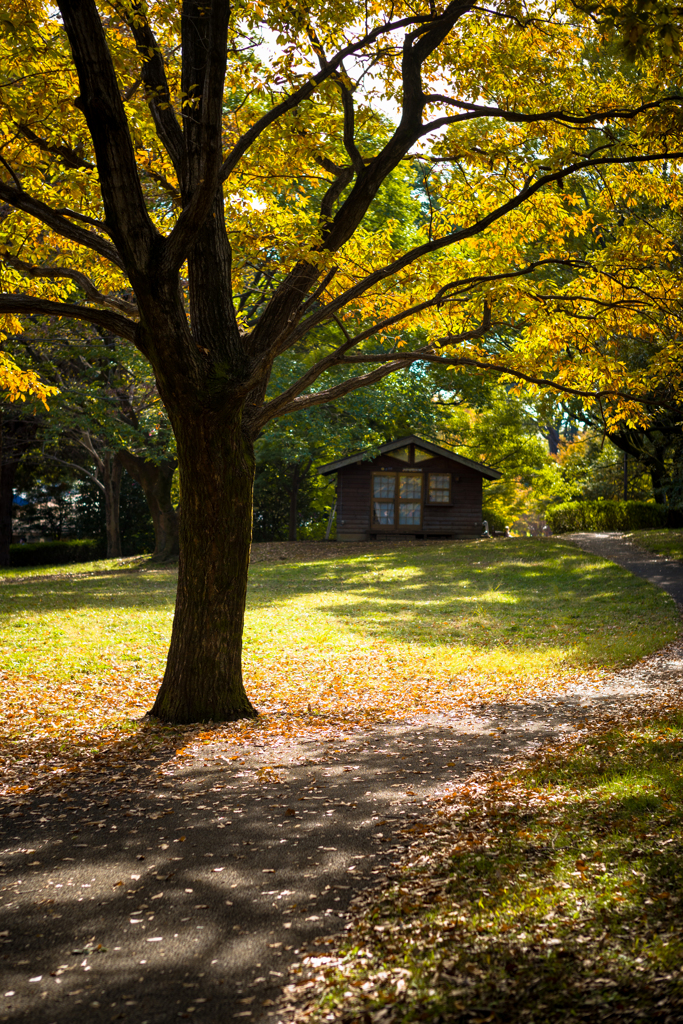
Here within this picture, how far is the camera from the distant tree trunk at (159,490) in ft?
91.6

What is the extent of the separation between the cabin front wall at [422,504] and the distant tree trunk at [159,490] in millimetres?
8077

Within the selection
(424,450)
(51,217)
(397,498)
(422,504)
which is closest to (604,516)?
(422,504)

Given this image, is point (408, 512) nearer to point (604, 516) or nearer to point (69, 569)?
point (604, 516)

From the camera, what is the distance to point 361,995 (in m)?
3.27

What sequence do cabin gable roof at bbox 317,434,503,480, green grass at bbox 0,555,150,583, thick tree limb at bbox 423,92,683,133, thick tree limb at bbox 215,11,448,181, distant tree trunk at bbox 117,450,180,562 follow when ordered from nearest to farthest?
thick tree limb at bbox 215,11,448,181, thick tree limb at bbox 423,92,683,133, green grass at bbox 0,555,150,583, distant tree trunk at bbox 117,450,180,562, cabin gable roof at bbox 317,434,503,480

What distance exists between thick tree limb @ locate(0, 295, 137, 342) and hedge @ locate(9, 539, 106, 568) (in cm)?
2784

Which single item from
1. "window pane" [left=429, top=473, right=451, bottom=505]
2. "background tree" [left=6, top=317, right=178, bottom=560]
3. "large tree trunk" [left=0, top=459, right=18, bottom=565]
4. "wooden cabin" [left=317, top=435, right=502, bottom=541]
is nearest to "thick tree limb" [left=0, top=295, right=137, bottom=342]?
"background tree" [left=6, top=317, right=178, bottom=560]

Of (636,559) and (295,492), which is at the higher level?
(295,492)

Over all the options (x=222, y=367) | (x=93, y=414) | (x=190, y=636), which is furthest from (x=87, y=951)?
(x=93, y=414)

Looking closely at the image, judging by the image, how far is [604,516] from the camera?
35594 millimetres

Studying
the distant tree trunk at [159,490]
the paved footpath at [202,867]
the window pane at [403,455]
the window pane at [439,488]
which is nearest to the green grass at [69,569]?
the distant tree trunk at [159,490]

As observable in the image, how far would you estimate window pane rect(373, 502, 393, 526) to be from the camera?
1337 inches

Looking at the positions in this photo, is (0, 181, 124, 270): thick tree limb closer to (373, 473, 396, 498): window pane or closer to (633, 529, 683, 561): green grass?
(633, 529, 683, 561): green grass

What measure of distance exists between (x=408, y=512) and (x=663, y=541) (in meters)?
11.4
